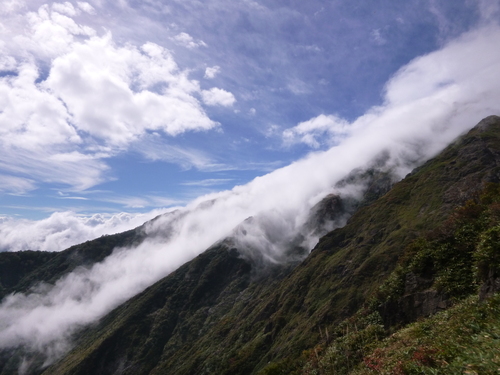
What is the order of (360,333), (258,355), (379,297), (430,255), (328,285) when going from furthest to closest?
(328,285) → (258,355) → (379,297) → (430,255) → (360,333)

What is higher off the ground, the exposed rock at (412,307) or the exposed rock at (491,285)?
the exposed rock at (491,285)

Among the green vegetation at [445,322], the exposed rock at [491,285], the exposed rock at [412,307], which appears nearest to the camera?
the green vegetation at [445,322]

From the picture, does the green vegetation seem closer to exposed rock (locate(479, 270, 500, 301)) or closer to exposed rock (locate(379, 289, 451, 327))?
exposed rock (locate(479, 270, 500, 301))

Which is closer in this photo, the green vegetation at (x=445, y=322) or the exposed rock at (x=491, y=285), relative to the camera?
the green vegetation at (x=445, y=322)

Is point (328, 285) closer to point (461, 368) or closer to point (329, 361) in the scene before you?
point (329, 361)

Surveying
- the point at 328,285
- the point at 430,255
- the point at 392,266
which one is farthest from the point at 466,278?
the point at 328,285

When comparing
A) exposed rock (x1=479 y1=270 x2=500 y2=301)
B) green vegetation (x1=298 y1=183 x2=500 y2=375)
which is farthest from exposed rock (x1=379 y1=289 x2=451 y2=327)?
exposed rock (x1=479 y1=270 x2=500 y2=301)

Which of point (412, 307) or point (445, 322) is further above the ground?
point (445, 322)

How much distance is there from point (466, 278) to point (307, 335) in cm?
11163

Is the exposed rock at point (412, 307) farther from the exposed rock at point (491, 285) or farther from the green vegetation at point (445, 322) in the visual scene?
the exposed rock at point (491, 285)

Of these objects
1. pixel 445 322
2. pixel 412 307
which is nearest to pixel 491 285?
pixel 445 322

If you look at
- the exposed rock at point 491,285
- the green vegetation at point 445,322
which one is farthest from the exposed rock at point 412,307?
the exposed rock at point 491,285

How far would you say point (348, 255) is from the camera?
194000mm

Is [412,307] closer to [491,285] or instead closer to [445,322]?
[491,285]
